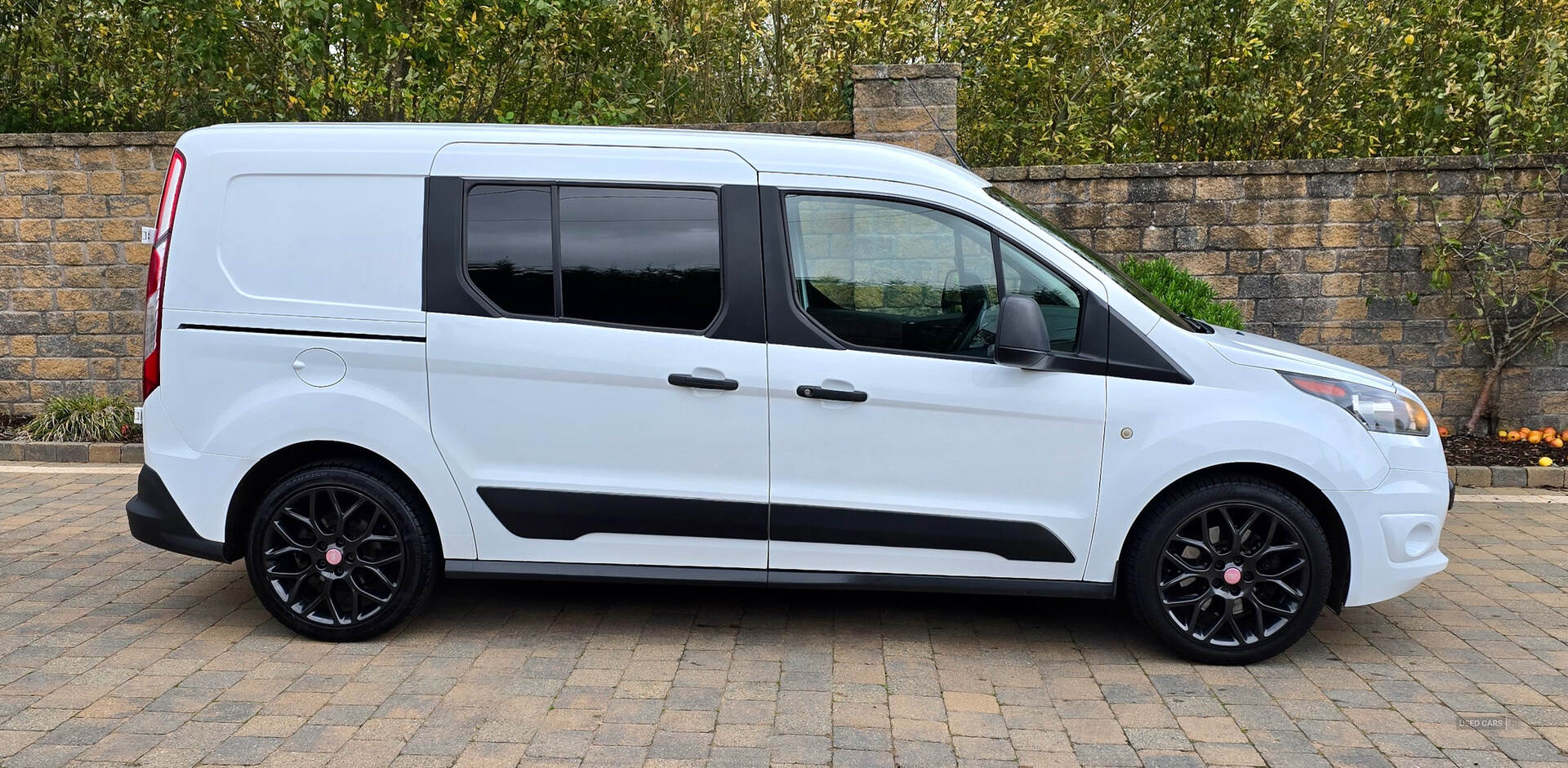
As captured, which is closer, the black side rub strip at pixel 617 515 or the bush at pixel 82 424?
the black side rub strip at pixel 617 515

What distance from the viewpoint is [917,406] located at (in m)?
4.32

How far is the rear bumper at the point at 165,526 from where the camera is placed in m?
4.61

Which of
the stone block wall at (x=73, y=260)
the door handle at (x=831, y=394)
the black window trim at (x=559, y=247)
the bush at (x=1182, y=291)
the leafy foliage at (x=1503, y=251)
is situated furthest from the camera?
the stone block wall at (x=73, y=260)

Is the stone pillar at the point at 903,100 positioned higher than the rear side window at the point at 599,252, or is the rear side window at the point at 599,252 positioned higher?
the stone pillar at the point at 903,100

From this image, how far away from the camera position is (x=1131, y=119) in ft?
31.4

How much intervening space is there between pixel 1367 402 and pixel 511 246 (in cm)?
336

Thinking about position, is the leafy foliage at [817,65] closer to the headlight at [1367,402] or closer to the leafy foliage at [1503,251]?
the leafy foliage at [1503,251]

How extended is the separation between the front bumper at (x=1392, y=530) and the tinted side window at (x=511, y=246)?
124 inches

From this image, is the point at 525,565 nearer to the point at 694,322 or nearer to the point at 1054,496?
the point at 694,322

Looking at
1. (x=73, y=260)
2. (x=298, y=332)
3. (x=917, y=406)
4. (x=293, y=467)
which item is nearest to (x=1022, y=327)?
(x=917, y=406)

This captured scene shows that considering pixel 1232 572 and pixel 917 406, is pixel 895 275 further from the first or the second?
pixel 1232 572

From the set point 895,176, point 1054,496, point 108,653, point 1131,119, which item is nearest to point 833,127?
point 1131,119

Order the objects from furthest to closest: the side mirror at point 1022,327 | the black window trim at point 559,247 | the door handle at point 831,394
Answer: the black window trim at point 559,247, the door handle at point 831,394, the side mirror at point 1022,327

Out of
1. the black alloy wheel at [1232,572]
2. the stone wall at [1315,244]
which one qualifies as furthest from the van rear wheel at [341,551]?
the stone wall at [1315,244]
